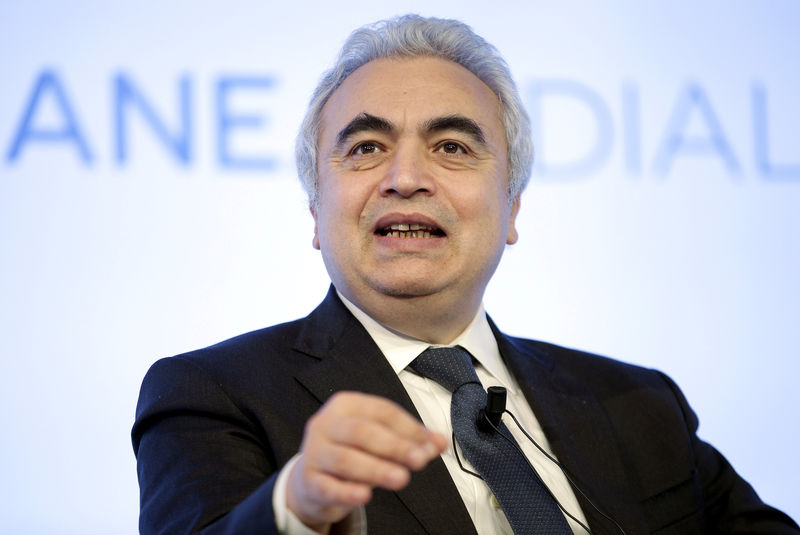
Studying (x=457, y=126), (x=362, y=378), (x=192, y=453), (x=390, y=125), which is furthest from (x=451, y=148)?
(x=192, y=453)

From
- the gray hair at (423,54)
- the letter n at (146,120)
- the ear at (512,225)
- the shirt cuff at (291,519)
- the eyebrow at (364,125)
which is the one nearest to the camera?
the shirt cuff at (291,519)

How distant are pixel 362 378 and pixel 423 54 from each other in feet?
2.62

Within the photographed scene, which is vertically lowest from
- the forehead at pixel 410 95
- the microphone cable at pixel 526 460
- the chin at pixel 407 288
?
the microphone cable at pixel 526 460

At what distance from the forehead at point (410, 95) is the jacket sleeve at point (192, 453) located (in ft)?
2.24

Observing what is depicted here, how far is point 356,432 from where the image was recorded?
0.95 meters

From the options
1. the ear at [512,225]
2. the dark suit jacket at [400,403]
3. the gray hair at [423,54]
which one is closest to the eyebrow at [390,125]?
the gray hair at [423,54]

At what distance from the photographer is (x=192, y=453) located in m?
1.45

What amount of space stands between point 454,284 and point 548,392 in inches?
14.1

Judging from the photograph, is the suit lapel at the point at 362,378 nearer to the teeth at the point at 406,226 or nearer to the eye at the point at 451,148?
the teeth at the point at 406,226

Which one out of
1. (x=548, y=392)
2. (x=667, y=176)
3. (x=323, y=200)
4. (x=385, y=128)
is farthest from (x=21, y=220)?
(x=667, y=176)

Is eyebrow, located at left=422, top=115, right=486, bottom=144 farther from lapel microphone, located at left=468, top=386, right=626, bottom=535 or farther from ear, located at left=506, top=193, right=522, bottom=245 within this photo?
lapel microphone, located at left=468, top=386, right=626, bottom=535

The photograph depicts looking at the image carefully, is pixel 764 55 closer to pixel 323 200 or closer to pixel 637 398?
pixel 637 398

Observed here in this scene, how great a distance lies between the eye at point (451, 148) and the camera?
190cm

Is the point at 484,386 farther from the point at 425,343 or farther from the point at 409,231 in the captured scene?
the point at 409,231
